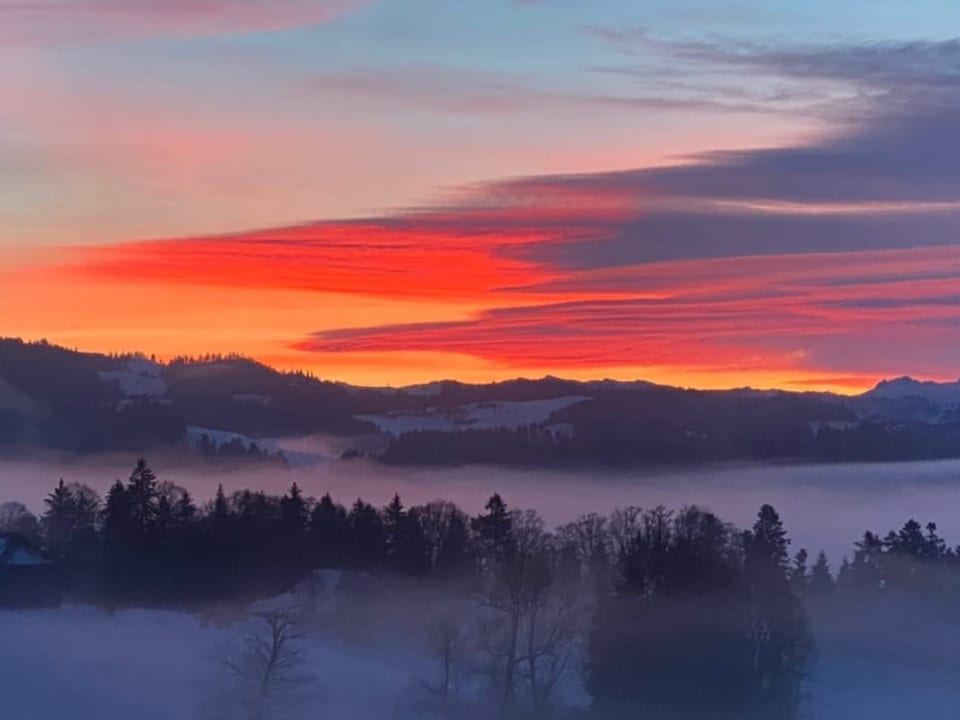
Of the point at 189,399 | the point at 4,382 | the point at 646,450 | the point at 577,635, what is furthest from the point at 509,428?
the point at 577,635

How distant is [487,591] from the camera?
5503 centimetres

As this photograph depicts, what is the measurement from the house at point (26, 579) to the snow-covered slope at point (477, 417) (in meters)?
45.4

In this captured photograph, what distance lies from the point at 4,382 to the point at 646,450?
1869 inches

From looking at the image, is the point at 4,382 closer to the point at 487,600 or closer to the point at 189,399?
the point at 189,399

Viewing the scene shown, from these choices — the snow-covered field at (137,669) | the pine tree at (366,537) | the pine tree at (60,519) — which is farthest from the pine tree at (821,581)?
the pine tree at (60,519)

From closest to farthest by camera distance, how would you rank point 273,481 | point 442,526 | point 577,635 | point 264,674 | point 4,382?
point 264,674 → point 577,635 → point 442,526 → point 273,481 → point 4,382

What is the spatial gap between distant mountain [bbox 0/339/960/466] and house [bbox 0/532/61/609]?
107 ft

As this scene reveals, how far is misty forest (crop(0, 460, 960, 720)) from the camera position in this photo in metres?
47.5

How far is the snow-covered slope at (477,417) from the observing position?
105m

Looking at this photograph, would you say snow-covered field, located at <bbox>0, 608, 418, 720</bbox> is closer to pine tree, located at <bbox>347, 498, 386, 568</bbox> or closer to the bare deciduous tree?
the bare deciduous tree

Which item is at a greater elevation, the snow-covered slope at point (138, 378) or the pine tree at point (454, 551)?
the snow-covered slope at point (138, 378)

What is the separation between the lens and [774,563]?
57.7m

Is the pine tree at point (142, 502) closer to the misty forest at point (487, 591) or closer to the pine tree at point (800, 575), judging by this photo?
the misty forest at point (487, 591)

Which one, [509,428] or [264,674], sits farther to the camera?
[509,428]
